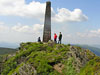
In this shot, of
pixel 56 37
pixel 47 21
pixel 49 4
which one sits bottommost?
pixel 56 37

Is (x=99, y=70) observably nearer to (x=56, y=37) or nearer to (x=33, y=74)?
(x=33, y=74)

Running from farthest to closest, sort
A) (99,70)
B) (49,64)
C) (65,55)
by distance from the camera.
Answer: (65,55) < (49,64) < (99,70)

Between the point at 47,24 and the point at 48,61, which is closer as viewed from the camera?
the point at 48,61

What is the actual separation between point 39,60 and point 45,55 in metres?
2.41

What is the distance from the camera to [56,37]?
32938 mm

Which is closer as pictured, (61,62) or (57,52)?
(61,62)

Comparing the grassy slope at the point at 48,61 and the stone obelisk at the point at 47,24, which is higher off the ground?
the stone obelisk at the point at 47,24

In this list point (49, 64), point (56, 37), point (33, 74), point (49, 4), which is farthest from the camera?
point (49, 4)

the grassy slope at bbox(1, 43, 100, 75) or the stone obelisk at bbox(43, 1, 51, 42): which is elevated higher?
the stone obelisk at bbox(43, 1, 51, 42)

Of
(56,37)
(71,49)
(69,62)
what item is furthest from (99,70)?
(56,37)

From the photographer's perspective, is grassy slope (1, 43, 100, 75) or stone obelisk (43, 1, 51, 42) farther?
stone obelisk (43, 1, 51, 42)

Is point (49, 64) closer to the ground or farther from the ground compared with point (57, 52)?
closer to the ground

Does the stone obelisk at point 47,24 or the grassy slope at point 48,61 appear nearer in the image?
the grassy slope at point 48,61

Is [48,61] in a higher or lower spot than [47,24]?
lower
